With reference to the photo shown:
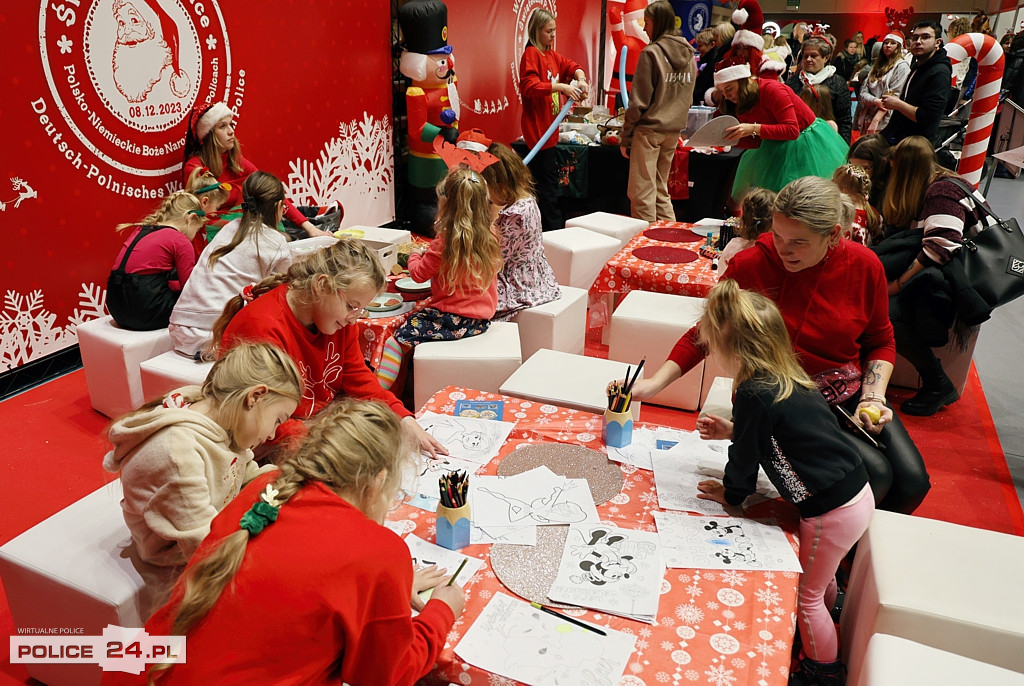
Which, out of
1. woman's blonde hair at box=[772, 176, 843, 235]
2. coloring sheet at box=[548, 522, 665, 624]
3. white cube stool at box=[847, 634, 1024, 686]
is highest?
woman's blonde hair at box=[772, 176, 843, 235]

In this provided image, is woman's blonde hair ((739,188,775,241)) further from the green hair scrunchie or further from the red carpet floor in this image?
the green hair scrunchie

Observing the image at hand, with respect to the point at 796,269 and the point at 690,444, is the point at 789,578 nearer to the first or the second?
the point at 690,444

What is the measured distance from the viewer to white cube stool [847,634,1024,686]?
1.59m

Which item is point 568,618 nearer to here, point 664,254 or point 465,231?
point 465,231

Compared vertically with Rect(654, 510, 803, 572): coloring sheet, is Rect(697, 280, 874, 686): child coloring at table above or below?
above

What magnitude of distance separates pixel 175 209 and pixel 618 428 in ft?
8.58

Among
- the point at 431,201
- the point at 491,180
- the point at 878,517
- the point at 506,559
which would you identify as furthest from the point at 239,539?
the point at 431,201

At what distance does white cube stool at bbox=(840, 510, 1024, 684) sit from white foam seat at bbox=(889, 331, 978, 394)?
207 cm

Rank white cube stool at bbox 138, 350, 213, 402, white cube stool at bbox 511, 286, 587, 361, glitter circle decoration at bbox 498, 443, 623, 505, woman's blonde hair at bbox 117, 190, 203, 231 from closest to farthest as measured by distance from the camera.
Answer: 1. glitter circle decoration at bbox 498, 443, 623, 505
2. white cube stool at bbox 138, 350, 213, 402
3. woman's blonde hair at bbox 117, 190, 203, 231
4. white cube stool at bbox 511, 286, 587, 361

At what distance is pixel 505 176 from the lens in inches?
138

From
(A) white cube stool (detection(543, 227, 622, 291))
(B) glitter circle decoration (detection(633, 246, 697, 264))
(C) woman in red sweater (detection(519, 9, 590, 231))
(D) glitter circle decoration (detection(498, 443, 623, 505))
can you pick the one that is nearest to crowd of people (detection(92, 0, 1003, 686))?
(D) glitter circle decoration (detection(498, 443, 623, 505))

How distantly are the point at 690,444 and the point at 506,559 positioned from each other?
807 millimetres

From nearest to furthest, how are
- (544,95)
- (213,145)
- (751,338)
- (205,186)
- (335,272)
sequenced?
(751,338)
(335,272)
(205,186)
(213,145)
(544,95)

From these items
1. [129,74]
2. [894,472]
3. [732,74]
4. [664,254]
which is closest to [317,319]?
[894,472]
